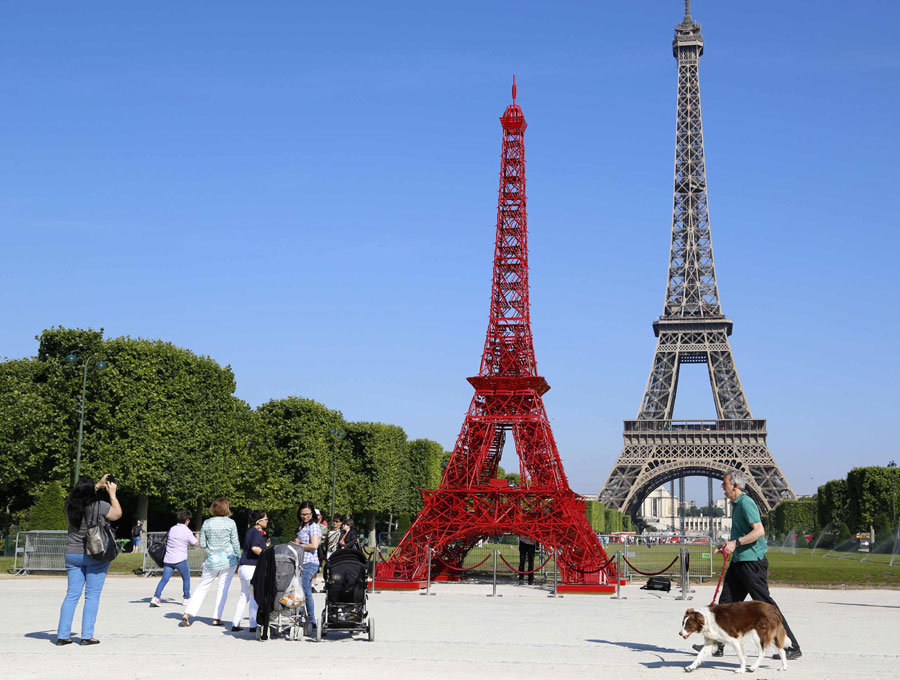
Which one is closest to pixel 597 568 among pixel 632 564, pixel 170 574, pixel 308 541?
pixel 632 564

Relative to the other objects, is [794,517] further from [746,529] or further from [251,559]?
[251,559]

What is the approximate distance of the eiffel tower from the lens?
83.9 metres

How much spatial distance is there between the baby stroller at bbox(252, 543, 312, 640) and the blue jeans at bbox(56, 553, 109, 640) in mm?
1994

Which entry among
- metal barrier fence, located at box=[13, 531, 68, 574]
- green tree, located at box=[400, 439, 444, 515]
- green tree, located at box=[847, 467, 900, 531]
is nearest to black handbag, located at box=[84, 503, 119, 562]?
metal barrier fence, located at box=[13, 531, 68, 574]

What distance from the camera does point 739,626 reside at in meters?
10.9

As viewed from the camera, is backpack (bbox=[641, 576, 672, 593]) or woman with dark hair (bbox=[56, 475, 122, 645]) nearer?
woman with dark hair (bbox=[56, 475, 122, 645])

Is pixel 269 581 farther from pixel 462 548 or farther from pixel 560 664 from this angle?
pixel 462 548

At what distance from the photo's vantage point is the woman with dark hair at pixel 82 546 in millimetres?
11461

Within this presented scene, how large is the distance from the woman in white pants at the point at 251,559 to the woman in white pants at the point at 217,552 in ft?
1.84

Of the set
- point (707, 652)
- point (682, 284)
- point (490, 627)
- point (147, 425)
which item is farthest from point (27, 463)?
point (682, 284)

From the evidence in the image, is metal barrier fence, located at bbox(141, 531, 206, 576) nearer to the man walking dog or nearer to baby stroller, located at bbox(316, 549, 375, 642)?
baby stroller, located at bbox(316, 549, 375, 642)

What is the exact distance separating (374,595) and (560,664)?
1324 cm

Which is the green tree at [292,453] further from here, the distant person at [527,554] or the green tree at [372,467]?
the distant person at [527,554]

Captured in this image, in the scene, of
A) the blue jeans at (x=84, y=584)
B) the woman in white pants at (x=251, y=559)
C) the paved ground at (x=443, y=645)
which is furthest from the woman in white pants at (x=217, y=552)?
the blue jeans at (x=84, y=584)
